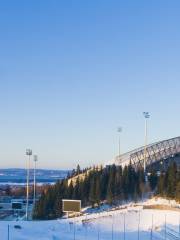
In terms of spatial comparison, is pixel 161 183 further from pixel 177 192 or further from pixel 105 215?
pixel 105 215

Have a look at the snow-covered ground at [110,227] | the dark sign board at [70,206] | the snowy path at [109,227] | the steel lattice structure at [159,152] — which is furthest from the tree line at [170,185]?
the steel lattice structure at [159,152]

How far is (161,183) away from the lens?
72.0 metres

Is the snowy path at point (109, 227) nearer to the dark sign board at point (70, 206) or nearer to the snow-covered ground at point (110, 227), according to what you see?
the snow-covered ground at point (110, 227)

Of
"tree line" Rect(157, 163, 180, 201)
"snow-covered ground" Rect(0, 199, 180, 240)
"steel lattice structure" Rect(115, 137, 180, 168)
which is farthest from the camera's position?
"steel lattice structure" Rect(115, 137, 180, 168)

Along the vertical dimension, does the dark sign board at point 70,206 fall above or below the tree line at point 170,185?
below

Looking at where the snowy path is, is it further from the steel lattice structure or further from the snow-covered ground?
the steel lattice structure

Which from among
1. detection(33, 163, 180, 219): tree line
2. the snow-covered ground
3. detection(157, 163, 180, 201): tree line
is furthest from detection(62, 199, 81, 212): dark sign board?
detection(157, 163, 180, 201): tree line

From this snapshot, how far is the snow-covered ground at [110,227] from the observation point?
48781 millimetres

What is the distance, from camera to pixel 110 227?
5697cm

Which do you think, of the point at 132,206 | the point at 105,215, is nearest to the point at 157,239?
the point at 105,215

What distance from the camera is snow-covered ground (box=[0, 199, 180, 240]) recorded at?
48781mm

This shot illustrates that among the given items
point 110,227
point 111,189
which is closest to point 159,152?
point 111,189

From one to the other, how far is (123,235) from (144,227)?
603 centimetres

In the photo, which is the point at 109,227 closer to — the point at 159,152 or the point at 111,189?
the point at 111,189
